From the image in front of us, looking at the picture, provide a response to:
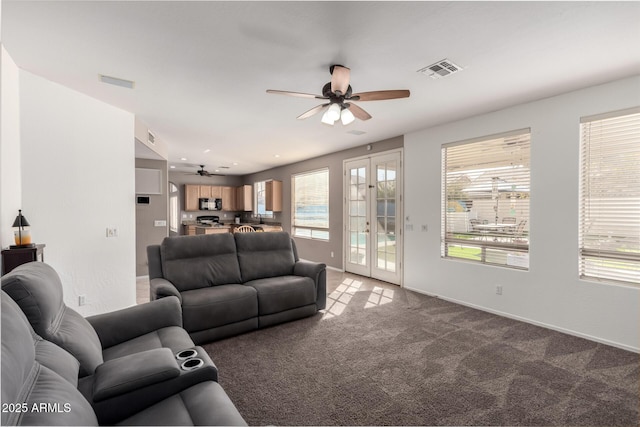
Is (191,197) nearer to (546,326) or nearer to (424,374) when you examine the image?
(424,374)

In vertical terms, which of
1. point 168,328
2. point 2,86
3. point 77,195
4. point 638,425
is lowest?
point 638,425

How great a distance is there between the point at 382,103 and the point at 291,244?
2.22m

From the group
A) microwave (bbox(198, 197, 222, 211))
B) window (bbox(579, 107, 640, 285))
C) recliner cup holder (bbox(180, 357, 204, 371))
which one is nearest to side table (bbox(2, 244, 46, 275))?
recliner cup holder (bbox(180, 357, 204, 371))

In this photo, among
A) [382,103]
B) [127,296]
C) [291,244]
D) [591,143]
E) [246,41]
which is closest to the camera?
[246,41]

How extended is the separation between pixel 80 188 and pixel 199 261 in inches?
60.7

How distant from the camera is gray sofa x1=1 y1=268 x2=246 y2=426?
3.05 ft

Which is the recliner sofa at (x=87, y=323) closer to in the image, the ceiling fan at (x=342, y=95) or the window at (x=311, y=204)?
the ceiling fan at (x=342, y=95)

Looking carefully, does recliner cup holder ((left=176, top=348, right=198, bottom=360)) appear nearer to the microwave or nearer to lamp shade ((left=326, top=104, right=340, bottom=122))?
lamp shade ((left=326, top=104, right=340, bottom=122))

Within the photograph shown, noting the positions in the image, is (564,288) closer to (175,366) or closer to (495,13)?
(495,13)

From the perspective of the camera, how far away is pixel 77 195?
3369mm

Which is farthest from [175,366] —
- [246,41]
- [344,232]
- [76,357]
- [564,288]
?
[344,232]

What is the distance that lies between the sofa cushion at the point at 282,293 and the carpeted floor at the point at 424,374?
228mm

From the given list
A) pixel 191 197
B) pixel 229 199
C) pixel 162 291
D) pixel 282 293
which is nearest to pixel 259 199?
pixel 229 199

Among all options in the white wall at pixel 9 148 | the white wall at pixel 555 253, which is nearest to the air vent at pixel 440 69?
the white wall at pixel 555 253
